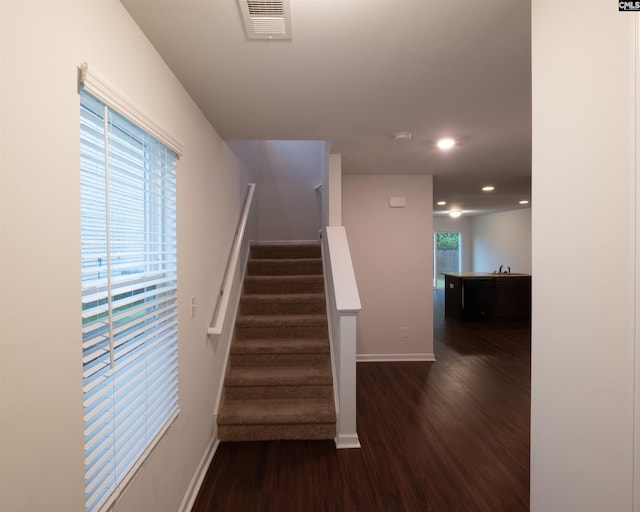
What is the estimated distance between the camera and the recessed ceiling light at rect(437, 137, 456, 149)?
9.04ft

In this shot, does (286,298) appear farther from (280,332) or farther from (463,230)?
(463,230)

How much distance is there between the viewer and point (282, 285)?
3660 millimetres

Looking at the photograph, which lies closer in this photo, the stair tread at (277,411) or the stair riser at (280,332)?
the stair tread at (277,411)

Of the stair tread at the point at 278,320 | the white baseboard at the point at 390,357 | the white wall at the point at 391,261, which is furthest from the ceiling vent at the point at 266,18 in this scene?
the white baseboard at the point at 390,357

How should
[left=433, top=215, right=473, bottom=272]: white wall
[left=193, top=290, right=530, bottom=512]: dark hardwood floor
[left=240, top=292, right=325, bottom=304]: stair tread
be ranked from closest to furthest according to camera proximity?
1. [left=193, top=290, right=530, bottom=512]: dark hardwood floor
2. [left=240, top=292, right=325, bottom=304]: stair tread
3. [left=433, top=215, right=473, bottom=272]: white wall

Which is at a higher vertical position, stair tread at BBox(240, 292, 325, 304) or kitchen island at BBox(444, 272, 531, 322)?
stair tread at BBox(240, 292, 325, 304)

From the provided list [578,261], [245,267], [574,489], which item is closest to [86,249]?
→ [578,261]

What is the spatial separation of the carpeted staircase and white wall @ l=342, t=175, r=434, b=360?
96cm

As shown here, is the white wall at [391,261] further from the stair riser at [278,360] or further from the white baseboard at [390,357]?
the stair riser at [278,360]

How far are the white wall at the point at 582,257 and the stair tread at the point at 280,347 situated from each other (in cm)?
200

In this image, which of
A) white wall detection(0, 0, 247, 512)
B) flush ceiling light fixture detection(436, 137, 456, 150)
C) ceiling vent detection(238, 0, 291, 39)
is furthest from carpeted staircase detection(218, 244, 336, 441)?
ceiling vent detection(238, 0, 291, 39)

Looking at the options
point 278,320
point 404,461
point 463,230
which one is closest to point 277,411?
point 278,320

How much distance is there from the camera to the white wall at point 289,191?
514 cm

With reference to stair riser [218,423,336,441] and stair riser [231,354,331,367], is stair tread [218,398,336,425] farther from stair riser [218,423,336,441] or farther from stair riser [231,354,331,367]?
stair riser [231,354,331,367]
